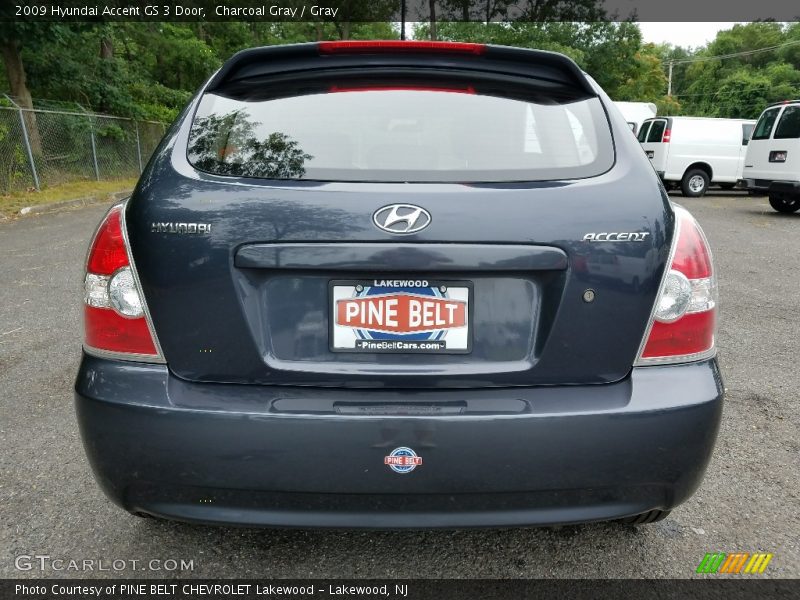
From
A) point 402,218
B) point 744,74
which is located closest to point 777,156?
point 402,218

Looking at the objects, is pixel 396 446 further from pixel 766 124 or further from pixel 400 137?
pixel 766 124

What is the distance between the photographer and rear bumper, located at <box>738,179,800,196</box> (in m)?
11.6

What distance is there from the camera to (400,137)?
73.2 inches

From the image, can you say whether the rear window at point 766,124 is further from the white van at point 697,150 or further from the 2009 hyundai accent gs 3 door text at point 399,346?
the 2009 hyundai accent gs 3 door text at point 399,346

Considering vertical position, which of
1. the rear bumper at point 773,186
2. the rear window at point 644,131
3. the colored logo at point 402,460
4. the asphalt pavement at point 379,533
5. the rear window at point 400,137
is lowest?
the rear bumper at point 773,186

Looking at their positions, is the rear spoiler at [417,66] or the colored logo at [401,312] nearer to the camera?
the colored logo at [401,312]

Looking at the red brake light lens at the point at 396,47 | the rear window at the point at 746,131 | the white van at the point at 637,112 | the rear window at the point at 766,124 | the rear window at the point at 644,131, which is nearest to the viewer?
the red brake light lens at the point at 396,47

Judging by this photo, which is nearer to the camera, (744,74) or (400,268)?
(400,268)

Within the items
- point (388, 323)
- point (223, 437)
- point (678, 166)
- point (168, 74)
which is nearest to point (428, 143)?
point (388, 323)

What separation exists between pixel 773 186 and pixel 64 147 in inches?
609

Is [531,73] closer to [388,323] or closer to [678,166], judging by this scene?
[388,323]

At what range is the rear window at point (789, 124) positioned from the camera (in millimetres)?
11742

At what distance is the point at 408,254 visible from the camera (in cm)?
160

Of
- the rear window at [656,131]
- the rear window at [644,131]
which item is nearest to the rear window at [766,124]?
the rear window at [656,131]
